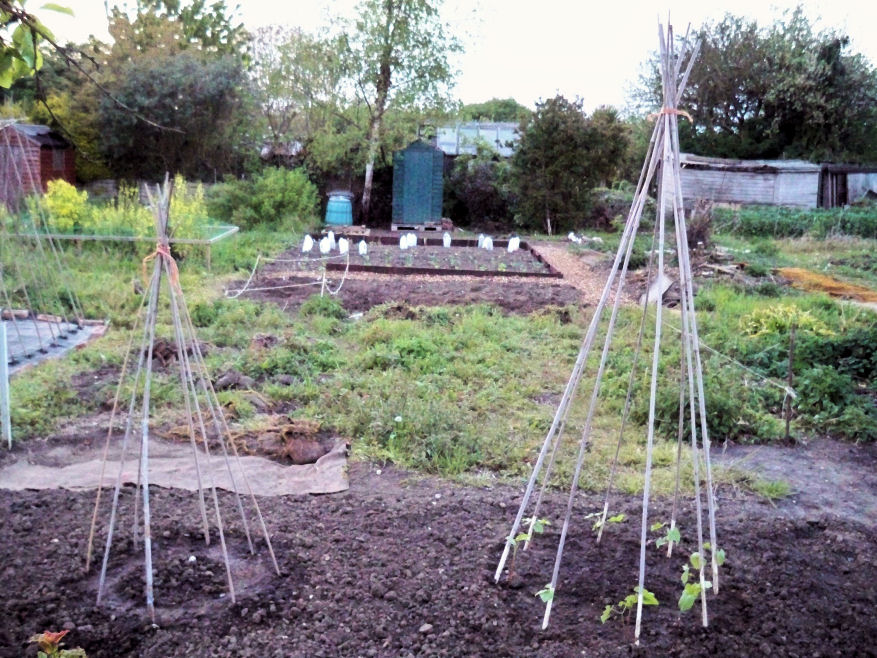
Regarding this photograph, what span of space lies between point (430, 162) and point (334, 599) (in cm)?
1665

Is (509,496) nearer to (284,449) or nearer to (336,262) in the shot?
(284,449)

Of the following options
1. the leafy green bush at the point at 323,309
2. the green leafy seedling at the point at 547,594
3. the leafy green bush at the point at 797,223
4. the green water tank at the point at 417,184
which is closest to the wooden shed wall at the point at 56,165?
the green water tank at the point at 417,184

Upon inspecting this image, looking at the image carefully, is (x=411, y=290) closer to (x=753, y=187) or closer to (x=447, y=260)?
(x=447, y=260)

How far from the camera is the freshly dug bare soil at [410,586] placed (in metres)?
2.65

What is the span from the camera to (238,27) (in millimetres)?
22656

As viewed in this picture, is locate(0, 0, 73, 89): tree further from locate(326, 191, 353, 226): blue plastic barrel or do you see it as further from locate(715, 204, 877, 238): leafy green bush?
locate(715, 204, 877, 238): leafy green bush

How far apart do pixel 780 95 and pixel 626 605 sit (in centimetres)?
2138

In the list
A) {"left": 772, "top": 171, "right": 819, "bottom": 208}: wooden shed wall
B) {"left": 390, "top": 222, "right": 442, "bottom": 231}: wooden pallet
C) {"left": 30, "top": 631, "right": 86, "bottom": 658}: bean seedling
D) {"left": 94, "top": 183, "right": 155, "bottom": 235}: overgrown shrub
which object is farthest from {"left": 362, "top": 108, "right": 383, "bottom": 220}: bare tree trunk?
{"left": 30, "top": 631, "right": 86, "bottom": 658}: bean seedling

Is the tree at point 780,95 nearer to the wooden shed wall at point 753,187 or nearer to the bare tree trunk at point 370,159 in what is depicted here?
the wooden shed wall at point 753,187

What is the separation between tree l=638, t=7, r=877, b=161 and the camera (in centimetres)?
2073

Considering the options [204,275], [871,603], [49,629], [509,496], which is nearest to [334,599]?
[49,629]

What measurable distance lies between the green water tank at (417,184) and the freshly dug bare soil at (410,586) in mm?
15539

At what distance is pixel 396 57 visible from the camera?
18109 mm

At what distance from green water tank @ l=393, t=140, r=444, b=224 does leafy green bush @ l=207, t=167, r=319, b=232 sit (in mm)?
2617
